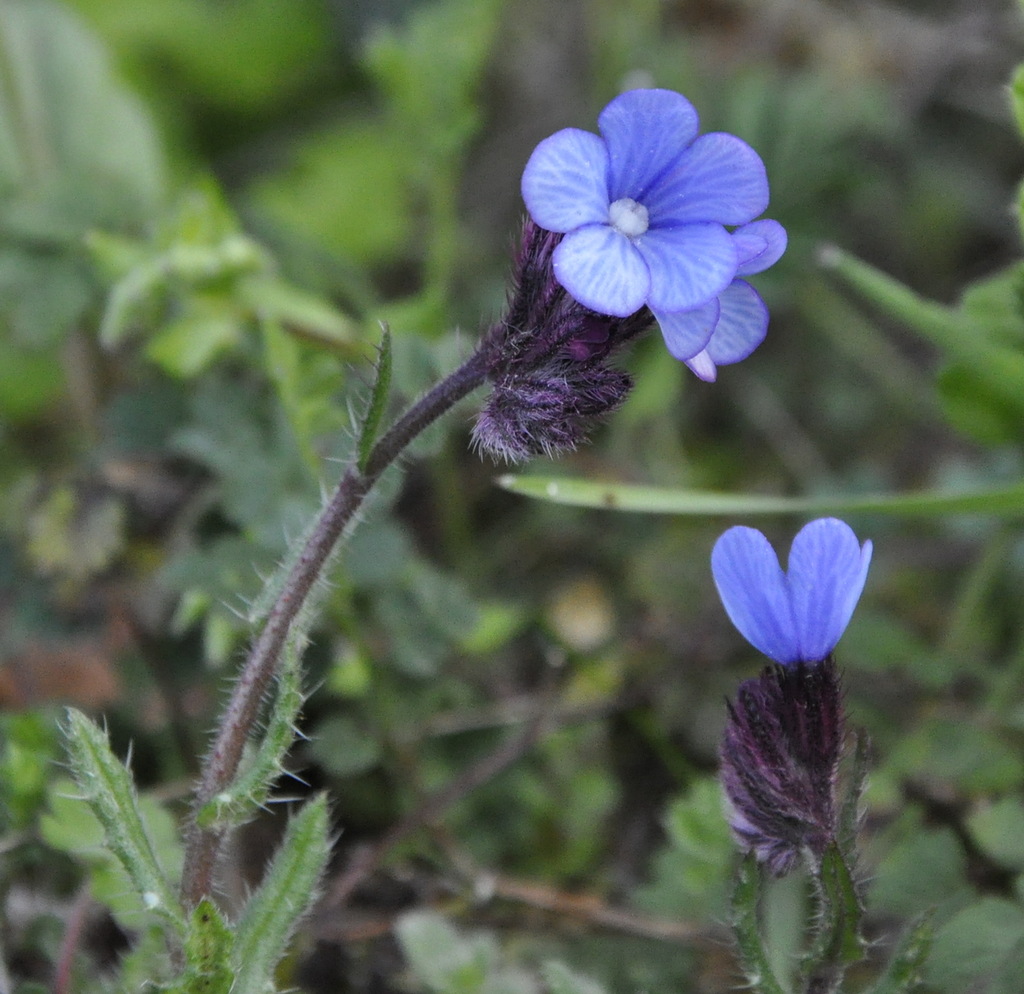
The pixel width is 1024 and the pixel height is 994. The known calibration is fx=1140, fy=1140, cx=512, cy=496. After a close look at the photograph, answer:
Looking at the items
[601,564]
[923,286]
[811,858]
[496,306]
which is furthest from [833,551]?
[923,286]

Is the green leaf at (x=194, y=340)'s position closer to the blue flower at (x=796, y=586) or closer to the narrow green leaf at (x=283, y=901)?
the narrow green leaf at (x=283, y=901)

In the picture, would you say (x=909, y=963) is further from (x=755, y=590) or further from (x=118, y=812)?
(x=118, y=812)

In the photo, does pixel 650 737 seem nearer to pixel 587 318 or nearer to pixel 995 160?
pixel 587 318

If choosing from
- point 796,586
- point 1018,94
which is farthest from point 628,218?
point 1018,94

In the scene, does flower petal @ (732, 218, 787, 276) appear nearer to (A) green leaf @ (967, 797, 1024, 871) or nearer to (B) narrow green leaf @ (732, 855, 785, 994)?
(B) narrow green leaf @ (732, 855, 785, 994)

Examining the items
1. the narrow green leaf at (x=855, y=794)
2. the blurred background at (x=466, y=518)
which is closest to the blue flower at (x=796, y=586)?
the narrow green leaf at (x=855, y=794)
